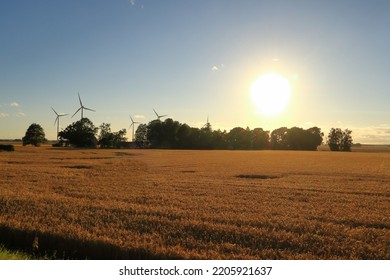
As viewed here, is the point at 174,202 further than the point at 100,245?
Yes

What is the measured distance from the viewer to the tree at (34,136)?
137 metres

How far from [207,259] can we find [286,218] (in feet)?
20.6

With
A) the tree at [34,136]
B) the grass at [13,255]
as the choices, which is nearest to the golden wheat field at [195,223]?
the grass at [13,255]

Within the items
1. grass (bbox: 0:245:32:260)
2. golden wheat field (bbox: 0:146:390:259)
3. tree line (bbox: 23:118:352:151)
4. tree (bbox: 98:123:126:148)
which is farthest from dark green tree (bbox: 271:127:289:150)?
grass (bbox: 0:245:32:260)

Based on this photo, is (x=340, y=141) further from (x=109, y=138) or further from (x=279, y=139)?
(x=109, y=138)

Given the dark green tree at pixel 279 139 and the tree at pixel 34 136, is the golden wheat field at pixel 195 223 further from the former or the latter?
the dark green tree at pixel 279 139

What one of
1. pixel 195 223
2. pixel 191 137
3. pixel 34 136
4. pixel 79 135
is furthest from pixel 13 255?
pixel 191 137

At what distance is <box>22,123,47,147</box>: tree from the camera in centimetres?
13740

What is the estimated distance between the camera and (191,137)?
530 ft

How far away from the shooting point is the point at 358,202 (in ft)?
69.4

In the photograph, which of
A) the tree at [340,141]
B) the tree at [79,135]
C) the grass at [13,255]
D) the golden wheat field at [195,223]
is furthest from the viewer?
the tree at [340,141]

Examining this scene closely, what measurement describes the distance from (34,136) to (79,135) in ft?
57.5
